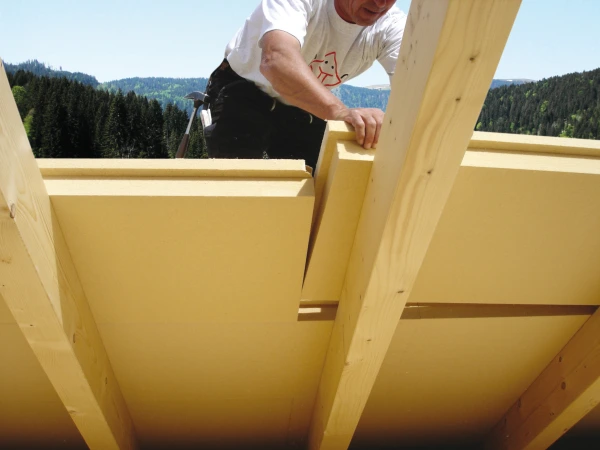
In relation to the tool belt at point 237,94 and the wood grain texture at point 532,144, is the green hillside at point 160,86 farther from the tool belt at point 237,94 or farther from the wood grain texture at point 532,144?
the wood grain texture at point 532,144

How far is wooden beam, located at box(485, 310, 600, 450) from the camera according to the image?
165 centimetres

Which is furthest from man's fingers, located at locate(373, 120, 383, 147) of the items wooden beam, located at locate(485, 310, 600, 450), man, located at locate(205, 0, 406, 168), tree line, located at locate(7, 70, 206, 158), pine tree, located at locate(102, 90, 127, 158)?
pine tree, located at locate(102, 90, 127, 158)

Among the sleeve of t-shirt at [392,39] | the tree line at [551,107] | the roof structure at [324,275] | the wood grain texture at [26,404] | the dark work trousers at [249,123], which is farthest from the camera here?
the tree line at [551,107]

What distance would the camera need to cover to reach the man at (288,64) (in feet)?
5.52

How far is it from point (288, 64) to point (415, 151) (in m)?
0.91

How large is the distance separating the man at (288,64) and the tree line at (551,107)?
2819cm

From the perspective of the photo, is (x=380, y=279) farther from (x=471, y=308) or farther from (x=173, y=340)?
(x=173, y=340)

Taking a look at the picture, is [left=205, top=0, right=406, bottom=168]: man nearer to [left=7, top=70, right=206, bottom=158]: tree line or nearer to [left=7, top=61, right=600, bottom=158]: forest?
[left=7, top=61, right=600, bottom=158]: forest

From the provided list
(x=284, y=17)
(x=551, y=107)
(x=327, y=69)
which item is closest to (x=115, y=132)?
(x=551, y=107)

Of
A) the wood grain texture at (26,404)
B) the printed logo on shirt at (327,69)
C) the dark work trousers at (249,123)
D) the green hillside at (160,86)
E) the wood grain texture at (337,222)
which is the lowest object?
the wood grain texture at (26,404)

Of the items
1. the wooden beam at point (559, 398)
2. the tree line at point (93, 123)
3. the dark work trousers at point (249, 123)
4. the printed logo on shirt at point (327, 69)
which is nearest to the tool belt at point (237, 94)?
the dark work trousers at point (249, 123)

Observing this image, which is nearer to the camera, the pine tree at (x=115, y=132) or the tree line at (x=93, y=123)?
the tree line at (x=93, y=123)

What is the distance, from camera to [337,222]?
1235 millimetres

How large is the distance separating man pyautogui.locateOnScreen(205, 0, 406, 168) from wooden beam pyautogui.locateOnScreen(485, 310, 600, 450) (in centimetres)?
142
